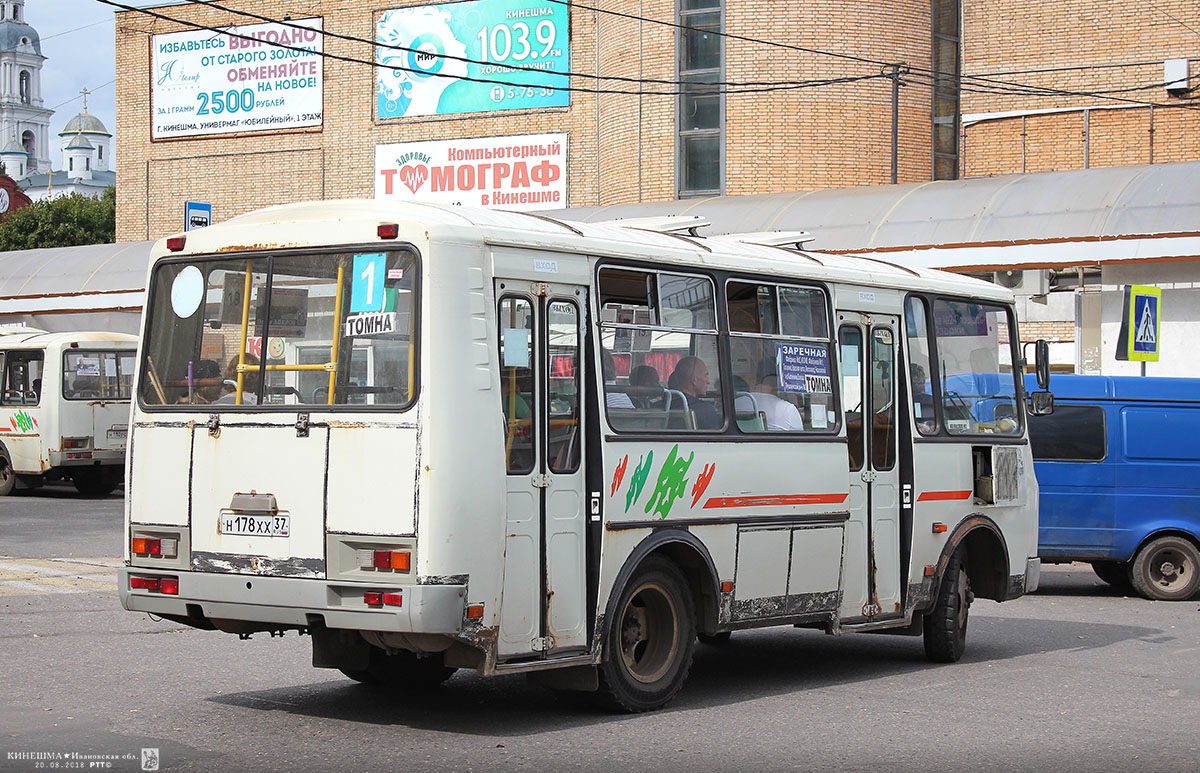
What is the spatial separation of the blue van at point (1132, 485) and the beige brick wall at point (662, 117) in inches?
793

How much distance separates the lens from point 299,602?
782 centimetres

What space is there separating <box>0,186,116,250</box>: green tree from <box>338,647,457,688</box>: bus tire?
3118 inches

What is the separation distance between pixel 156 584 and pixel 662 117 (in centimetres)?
3002

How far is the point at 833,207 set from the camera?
2983 cm

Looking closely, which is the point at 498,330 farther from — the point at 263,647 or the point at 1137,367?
the point at 1137,367

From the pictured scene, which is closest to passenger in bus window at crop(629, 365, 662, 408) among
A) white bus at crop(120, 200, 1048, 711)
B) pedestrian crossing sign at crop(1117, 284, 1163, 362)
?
white bus at crop(120, 200, 1048, 711)

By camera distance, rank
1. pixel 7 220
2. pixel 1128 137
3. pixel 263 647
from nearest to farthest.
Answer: pixel 263 647 < pixel 1128 137 < pixel 7 220

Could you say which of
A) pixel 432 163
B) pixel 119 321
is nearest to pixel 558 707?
pixel 119 321

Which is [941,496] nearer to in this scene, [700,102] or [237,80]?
[700,102]

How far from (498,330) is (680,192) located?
2936 cm

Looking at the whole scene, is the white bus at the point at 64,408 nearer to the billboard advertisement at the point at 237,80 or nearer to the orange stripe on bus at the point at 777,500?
the orange stripe on bus at the point at 777,500

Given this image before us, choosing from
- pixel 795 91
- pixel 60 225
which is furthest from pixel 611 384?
pixel 60 225

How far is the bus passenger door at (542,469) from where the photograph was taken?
8.03m

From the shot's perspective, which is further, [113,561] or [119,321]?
[119,321]
